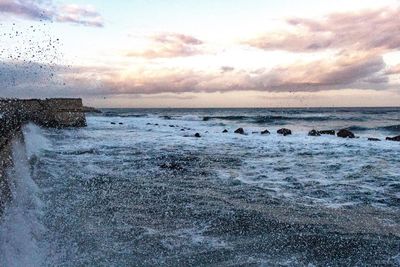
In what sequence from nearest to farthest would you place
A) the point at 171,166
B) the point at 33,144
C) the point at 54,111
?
the point at 171,166
the point at 33,144
the point at 54,111

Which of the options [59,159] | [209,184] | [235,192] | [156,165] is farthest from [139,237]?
[59,159]

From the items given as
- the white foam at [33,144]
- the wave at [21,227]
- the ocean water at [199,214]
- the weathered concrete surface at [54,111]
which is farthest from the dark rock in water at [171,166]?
the weathered concrete surface at [54,111]

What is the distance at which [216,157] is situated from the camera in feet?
49.2

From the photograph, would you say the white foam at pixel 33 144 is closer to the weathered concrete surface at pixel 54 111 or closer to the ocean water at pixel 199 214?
the ocean water at pixel 199 214

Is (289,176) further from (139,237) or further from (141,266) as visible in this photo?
(141,266)

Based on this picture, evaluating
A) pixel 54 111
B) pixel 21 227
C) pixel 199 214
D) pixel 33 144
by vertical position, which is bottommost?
pixel 199 214

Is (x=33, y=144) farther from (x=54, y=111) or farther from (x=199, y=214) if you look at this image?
(x=54, y=111)

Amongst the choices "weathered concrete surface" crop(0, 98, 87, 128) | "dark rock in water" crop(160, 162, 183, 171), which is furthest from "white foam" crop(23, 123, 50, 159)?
"weathered concrete surface" crop(0, 98, 87, 128)

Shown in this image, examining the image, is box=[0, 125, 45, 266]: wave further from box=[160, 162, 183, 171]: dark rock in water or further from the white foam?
the white foam

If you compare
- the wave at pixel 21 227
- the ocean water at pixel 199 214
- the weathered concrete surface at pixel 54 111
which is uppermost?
the weathered concrete surface at pixel 54 111

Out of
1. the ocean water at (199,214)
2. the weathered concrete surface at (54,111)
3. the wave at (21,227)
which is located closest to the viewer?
the wave at (21,227)

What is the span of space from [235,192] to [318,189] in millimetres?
1911

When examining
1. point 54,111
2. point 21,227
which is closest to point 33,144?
point 21,227

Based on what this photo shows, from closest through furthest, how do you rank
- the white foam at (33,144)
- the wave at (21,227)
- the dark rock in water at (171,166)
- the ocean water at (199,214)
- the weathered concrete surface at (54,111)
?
the wave at (21,227) < the ocean water at (199,214) < the dark rock in water at (171,166) < the white foam at (33,144) < the weathered concrete surface at (54,111)
